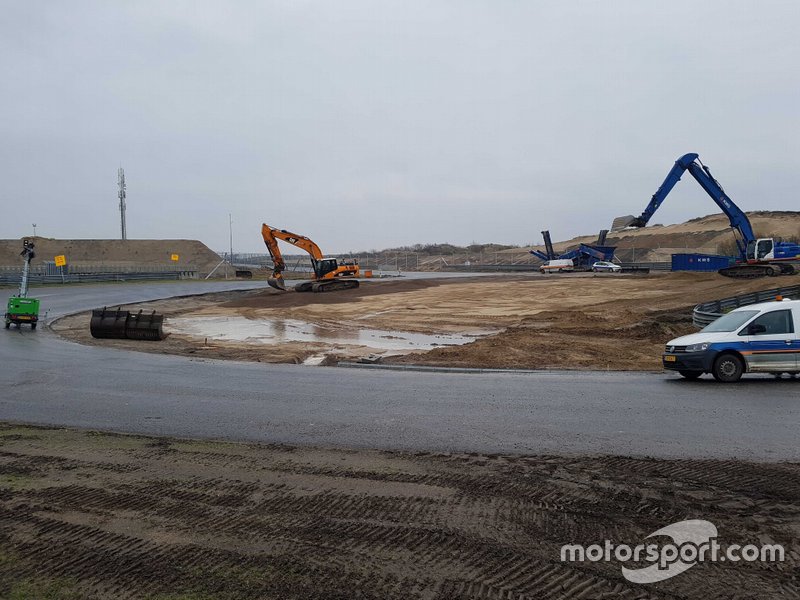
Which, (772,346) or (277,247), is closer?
(772,346)

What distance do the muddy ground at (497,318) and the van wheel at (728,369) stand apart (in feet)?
9.09

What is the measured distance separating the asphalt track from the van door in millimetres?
353

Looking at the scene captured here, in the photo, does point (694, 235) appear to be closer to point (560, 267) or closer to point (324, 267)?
point (560, 267)

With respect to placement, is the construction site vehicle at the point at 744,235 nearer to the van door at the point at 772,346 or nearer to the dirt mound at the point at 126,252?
the van door at the point at 772,346

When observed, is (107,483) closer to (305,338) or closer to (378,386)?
(378,386)

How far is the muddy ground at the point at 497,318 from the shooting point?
1803 cm

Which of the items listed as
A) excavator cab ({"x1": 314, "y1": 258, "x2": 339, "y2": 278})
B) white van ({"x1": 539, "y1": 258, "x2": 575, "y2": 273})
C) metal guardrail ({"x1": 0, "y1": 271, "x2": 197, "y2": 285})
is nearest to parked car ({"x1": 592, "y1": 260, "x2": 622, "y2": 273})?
white van ({"x1": 539, "y1": 258, "x2": 575, "y2": 273})

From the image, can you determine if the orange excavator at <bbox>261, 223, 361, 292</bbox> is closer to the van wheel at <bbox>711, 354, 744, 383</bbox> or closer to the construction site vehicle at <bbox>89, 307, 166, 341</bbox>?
the construction site vehicle at <bbox>89, 307, 166, 341</bbox>

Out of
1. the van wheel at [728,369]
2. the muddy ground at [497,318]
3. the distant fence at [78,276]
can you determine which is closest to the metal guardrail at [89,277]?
the distant fence at [78,276]

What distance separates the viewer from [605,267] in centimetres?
6275

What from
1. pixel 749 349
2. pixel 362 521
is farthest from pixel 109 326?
pixel 362 521

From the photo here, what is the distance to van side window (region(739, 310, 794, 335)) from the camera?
42.9 feet

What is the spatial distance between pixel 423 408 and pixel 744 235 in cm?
3739

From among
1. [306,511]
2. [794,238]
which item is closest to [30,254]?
[306,511]
